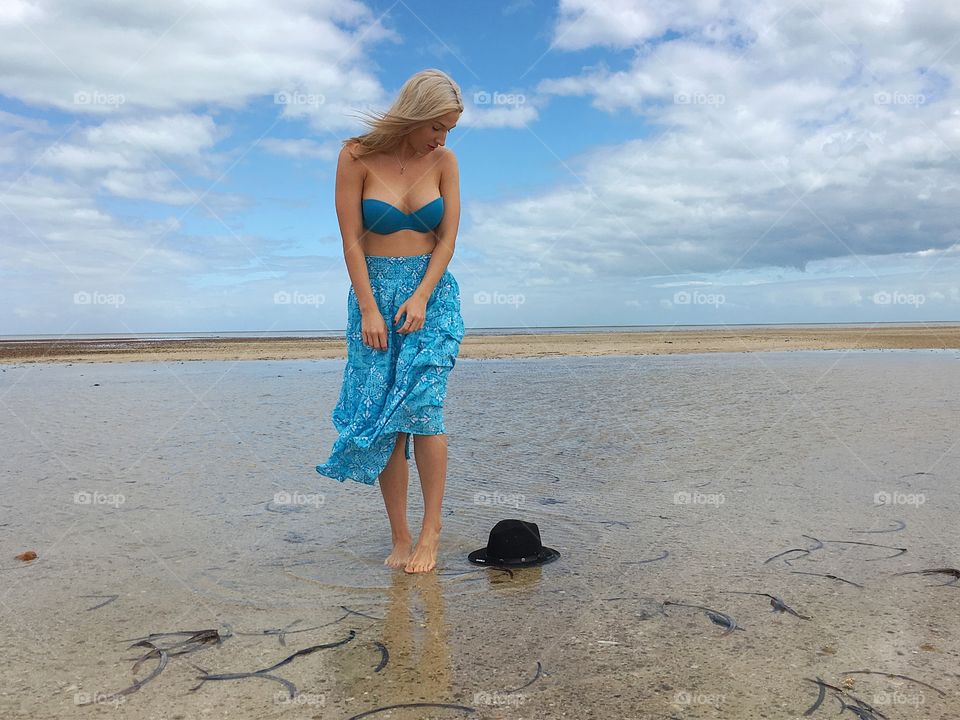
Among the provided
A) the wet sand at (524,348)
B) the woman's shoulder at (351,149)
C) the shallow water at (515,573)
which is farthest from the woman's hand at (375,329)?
the wet sand at (524,348)

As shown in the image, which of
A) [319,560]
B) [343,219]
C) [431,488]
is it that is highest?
[343,219]

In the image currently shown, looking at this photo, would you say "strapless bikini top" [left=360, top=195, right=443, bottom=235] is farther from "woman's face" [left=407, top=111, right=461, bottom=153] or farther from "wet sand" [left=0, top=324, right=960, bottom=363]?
"wet sand" [left=0, top=324, right=960, bottom=363]

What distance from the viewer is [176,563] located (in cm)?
350

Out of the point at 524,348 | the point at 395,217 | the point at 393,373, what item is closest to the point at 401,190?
the point at 395,217

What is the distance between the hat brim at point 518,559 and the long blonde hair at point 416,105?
1.95 m

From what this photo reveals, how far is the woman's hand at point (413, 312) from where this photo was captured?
136 inches

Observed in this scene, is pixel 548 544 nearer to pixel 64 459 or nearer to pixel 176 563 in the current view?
pixel 176 563

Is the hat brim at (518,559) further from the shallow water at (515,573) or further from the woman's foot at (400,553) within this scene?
the woman's foot at (400,553)

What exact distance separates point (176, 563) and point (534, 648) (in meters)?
1.90

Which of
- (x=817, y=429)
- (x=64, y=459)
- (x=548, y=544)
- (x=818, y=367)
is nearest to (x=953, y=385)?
(x=818, y=367)

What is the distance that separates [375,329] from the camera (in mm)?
3482

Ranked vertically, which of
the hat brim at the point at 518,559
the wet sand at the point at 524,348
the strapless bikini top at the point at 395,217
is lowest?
the hat brim at the point at 518,559

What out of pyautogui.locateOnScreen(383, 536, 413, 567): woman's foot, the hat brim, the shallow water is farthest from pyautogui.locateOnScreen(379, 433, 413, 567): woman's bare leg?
the hat brim

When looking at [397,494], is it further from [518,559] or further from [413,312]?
[413,312]
